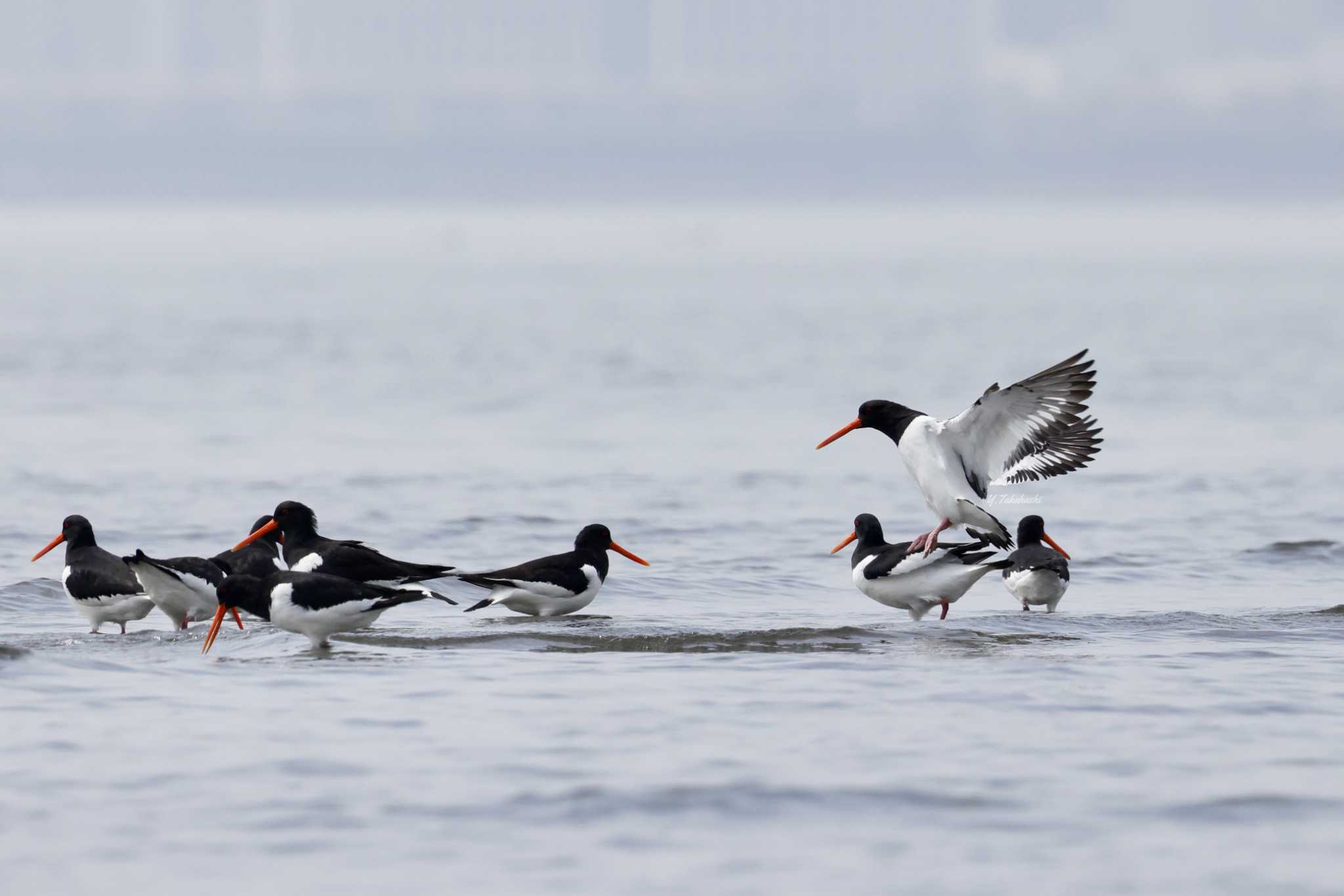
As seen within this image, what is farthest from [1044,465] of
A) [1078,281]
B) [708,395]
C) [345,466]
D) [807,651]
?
[1078,281]

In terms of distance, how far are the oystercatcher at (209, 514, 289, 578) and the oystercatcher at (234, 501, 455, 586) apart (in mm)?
285

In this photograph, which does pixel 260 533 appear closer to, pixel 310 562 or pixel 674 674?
pixel 310 562

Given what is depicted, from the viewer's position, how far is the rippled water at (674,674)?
24.0 ft

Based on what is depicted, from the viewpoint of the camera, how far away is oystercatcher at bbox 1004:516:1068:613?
1317 centimetres

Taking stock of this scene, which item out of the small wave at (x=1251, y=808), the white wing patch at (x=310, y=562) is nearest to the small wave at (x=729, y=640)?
the white wing patch at (x=310, y=562)

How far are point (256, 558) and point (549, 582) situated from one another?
7.60 ft

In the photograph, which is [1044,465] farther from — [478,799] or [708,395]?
[708,395]

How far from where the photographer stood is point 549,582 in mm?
13070

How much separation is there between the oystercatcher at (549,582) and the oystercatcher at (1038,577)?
2.93m

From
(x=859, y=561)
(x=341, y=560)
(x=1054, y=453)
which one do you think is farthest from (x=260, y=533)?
(x=1054, y=453)

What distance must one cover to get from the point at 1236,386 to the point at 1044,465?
2507 cm

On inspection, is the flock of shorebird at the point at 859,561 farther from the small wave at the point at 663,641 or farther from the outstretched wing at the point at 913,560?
the small wave at the point at 663,641

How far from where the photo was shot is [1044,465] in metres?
13.5

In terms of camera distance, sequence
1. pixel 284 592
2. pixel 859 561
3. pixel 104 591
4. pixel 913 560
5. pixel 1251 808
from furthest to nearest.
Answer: pixel 859 561 < pixel 913 560 < pixel 104 591 < pixel 284 592 < pixel 1251 808
